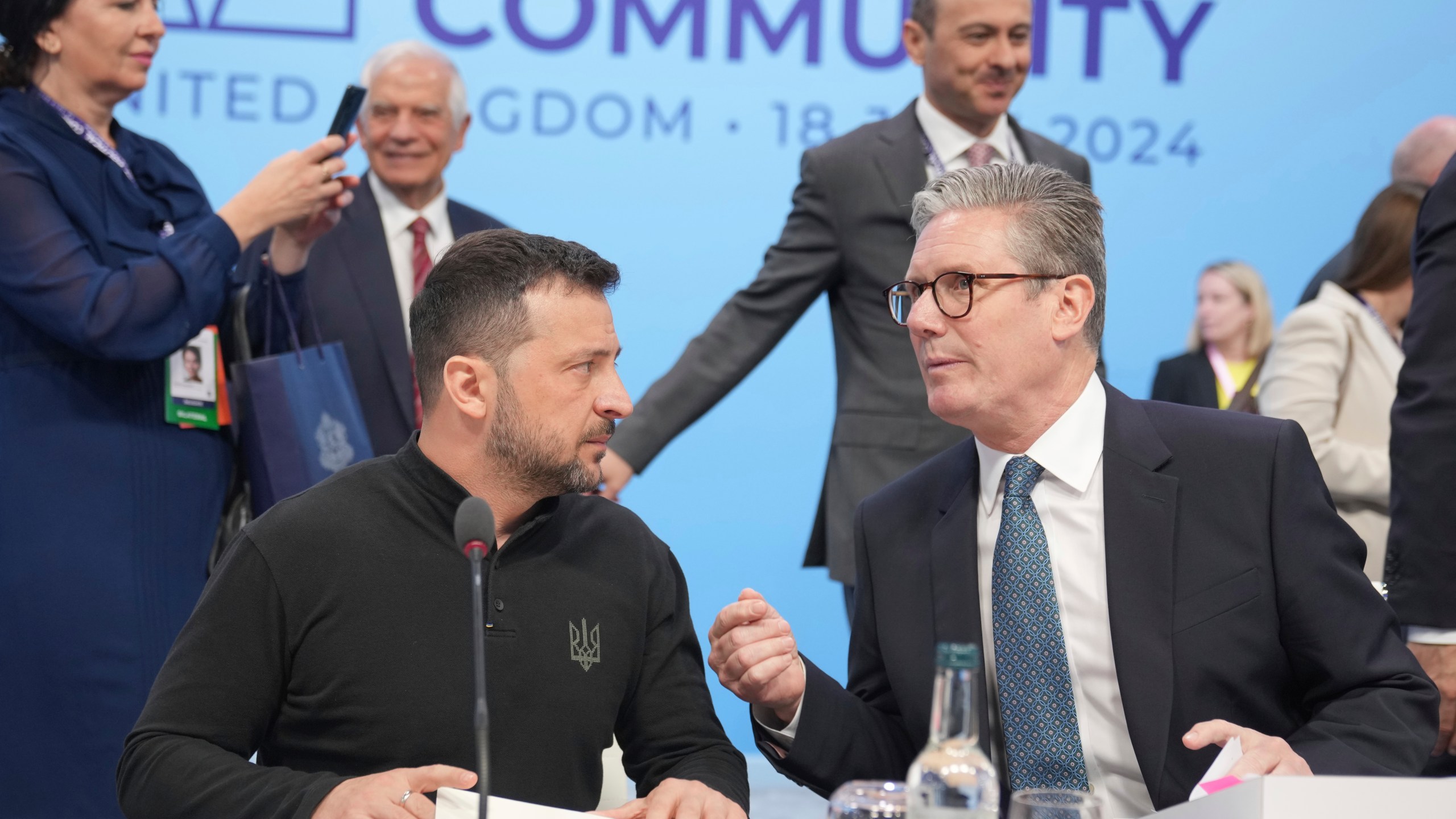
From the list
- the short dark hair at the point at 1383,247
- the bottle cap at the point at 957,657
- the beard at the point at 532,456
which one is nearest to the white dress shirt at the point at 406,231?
the beard at the point at 532,456

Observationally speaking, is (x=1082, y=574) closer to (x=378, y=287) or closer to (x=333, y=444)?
(x=333, y=444)

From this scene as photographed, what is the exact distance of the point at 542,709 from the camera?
2.01 meters

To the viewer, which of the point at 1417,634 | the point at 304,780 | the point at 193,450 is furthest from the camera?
the point at 193,450

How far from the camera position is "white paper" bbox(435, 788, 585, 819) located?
160 cm

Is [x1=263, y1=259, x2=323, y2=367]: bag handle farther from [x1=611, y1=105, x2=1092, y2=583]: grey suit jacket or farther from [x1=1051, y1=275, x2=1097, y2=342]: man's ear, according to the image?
[x1=1051, y1=275, x2=1097, y2=342]: man's ear

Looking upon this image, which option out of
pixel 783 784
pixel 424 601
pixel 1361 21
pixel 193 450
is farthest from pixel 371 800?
pixel 1361 21

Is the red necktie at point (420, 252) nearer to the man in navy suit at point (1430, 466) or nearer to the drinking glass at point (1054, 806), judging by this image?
the man in navy suit at point (1430, 466)

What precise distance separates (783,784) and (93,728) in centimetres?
322

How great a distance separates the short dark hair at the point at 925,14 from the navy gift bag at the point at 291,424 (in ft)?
5.07

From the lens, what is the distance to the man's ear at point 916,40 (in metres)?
3.54

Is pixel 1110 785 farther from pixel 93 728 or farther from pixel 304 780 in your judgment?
pixel 93 728

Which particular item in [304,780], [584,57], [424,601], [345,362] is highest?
[584,57]

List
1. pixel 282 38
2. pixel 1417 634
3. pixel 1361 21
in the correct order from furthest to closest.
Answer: pixel 1361 21, pixel 282 38, pixel 1417 634

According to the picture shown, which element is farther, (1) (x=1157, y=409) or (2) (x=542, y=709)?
(1) (x=1157, y=409)
